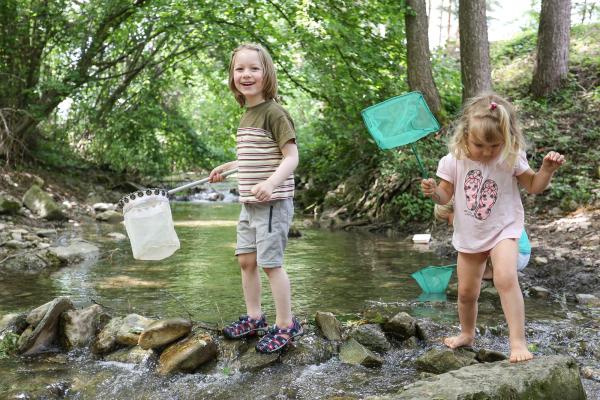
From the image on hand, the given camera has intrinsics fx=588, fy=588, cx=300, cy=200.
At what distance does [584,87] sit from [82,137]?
10.7 m

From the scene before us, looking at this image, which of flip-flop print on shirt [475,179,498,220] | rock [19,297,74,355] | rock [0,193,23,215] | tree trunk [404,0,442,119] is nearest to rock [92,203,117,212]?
rock [0,193,23,215]

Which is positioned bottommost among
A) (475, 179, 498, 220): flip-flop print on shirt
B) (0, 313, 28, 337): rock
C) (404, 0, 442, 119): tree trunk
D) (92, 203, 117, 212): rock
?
(0, 313, 28, 337): rock

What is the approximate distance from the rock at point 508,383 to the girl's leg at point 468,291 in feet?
1.72

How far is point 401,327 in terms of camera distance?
3.34m

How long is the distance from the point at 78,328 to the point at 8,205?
537 centimetres

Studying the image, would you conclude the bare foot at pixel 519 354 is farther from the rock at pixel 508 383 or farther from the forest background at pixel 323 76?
the forest background at pixel 323 76

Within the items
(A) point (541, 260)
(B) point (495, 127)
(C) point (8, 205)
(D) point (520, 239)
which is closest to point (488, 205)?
(B) point (495, 127)

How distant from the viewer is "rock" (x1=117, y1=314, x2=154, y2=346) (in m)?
3.21

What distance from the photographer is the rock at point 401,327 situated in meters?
3.34

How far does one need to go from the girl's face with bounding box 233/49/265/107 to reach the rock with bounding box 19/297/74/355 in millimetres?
1632

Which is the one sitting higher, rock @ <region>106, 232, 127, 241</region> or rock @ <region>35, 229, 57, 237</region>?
rock @ <region>35, 229, 57, 237</region>

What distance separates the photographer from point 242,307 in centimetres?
412

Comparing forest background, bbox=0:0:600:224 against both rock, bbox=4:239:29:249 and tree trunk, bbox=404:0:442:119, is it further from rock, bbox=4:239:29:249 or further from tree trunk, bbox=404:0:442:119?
rock, bbox=4:239:29:249

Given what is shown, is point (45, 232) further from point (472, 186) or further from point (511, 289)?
point (511, 289)
